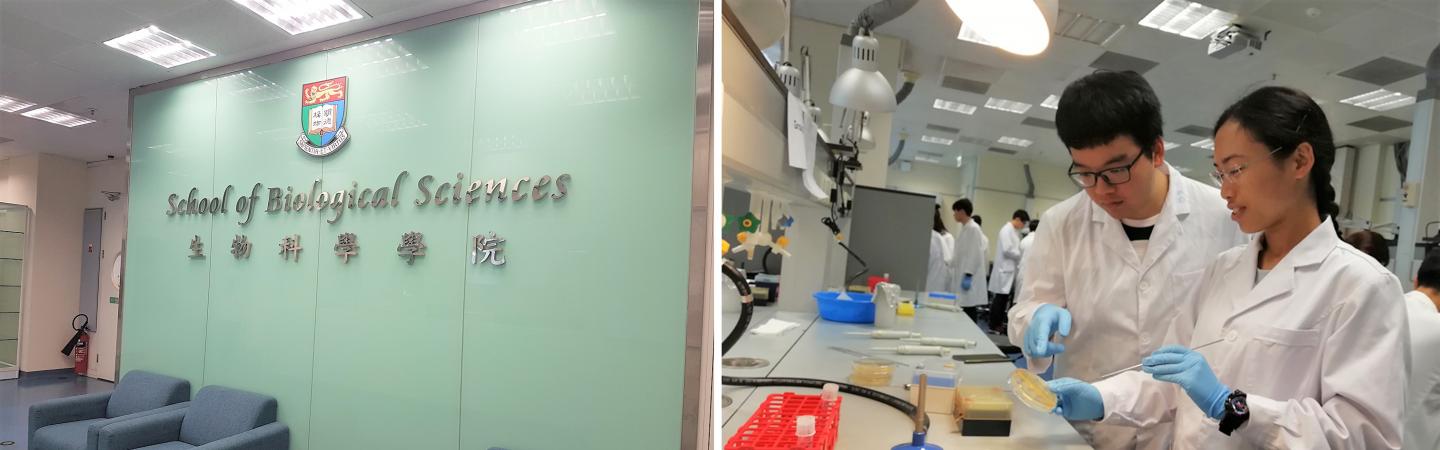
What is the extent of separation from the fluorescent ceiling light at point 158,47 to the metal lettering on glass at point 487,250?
420mm

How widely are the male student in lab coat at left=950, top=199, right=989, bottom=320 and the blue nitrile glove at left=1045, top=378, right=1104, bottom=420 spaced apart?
14.2 ft

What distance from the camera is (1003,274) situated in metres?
5.11

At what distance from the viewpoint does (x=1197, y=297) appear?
1069 mm

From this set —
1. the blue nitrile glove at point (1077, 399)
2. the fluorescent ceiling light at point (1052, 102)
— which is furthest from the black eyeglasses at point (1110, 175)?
the blue nitrile glove at point (1077, 399)

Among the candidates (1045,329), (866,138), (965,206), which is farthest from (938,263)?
(1045,329)

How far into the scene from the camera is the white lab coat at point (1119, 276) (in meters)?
1.10

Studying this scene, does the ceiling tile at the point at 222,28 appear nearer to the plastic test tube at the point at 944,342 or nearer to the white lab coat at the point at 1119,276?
the white lab coat at the point at 1119,276

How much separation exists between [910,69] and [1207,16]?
1.47 meters

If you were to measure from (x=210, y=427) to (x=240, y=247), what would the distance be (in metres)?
0.26

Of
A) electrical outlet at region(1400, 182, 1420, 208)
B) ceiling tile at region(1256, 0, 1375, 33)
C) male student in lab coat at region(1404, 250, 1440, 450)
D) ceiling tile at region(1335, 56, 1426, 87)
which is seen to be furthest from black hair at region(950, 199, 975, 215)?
male student in lab coat at region(1404, 250, 1440, 450)

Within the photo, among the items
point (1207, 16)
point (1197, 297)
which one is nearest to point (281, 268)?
point (1197, 297)

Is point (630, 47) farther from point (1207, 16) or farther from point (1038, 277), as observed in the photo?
point (1207, 16)

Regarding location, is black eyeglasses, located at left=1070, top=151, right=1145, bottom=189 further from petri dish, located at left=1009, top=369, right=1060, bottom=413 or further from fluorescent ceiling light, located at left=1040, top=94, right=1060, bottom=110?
petri dish, located at left=1009, top=369, right=1060, bottom=413

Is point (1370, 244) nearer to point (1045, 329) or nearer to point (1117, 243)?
point (1117, 243)
